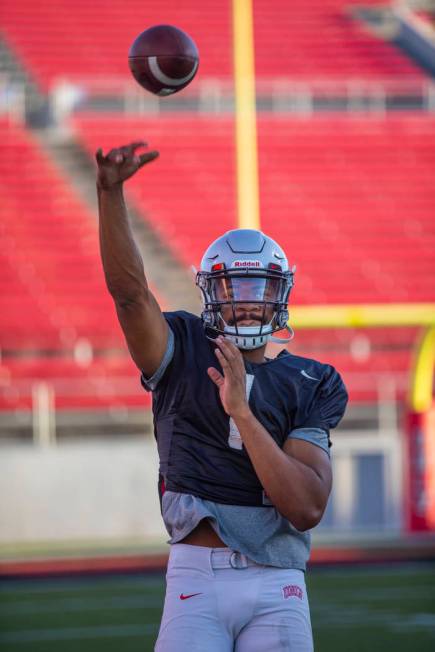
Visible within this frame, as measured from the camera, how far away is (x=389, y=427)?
1018 cm

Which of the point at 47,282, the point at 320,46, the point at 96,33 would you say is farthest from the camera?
the point at 320,46

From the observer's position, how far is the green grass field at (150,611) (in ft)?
18.2

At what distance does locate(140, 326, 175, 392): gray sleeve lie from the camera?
98.2 inches

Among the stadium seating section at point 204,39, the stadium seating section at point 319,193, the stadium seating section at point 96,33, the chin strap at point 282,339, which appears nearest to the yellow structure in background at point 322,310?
the stadium seating section at point 319,193

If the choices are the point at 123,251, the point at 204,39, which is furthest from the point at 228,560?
the point at 204,39

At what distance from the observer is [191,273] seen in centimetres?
698

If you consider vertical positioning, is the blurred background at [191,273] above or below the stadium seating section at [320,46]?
below

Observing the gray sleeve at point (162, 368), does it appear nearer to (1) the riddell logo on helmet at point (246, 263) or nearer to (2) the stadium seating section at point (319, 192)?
(1) the riddell logo on helmet at point (246, 263)

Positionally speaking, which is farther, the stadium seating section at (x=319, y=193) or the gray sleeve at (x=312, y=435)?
the stadium seating section at (x=319, y=193)

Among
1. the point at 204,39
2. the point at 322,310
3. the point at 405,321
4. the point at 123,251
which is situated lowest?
the point at 405,321

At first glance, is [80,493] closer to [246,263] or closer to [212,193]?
[212,193]

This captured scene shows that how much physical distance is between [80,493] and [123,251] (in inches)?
298

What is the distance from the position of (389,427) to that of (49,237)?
500 cm

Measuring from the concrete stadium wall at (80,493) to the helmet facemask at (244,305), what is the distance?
Answer: 7190 mm
